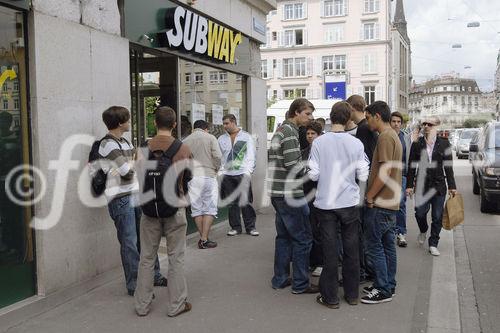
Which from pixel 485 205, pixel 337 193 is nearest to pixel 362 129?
pixel 337 193

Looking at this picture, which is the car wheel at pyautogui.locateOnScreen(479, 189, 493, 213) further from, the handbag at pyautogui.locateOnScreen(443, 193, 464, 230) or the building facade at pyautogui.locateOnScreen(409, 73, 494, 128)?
the building facade at pyautogui.locateOnScreen(409, 73, 494, 128)

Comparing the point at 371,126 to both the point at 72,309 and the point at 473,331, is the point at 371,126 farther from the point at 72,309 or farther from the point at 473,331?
the point at 72,309

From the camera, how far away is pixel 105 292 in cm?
542

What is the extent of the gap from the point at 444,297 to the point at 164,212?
2.87 meters

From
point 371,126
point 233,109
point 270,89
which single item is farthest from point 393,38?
point 371,126

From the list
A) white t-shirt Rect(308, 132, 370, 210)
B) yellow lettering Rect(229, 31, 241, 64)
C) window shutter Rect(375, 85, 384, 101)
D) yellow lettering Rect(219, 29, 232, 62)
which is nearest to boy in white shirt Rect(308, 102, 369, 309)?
white t-shirt Rect(308, 132, 370, 210)

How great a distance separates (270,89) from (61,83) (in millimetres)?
59301

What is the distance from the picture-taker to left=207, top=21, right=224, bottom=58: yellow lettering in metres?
8.59

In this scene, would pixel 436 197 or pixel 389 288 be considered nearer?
pixel 389 288

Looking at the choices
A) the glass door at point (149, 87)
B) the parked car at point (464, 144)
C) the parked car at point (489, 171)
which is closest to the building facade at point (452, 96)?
the parked car at point (464, 144)

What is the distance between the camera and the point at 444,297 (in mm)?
5258

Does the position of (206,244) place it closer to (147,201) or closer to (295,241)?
(295,241)

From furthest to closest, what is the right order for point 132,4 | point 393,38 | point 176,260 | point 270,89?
point 393,38 → point 270,89 → point 132,4 → point 176,260

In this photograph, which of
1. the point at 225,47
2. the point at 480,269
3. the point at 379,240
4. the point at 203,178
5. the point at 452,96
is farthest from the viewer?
the point at 452,96
